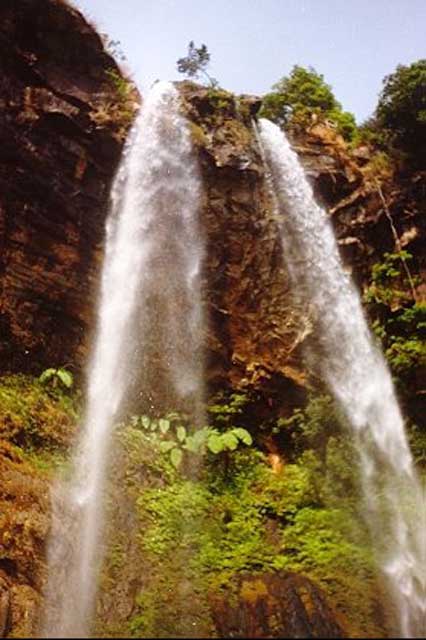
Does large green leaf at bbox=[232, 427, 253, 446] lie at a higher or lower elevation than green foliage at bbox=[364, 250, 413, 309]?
lower

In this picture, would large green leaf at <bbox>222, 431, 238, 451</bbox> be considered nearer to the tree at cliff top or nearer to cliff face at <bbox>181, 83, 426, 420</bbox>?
cliff face at <bbox>181, 83, 426, 420</bbox>

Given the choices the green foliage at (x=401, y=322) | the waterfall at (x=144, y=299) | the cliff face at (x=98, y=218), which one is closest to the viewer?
the waterfall at (x=144, y=299)

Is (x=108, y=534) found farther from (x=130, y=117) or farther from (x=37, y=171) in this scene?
(x=130, y=117)

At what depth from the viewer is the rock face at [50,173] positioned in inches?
406

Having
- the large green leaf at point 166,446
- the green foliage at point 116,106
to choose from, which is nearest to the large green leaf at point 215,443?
the large green leaf at point 166,446

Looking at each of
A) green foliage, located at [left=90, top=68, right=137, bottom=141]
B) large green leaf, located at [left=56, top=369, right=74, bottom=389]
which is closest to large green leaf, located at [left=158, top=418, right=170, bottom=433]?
large green leaf, located at [left=56, top=369, right=74, bottom=389]

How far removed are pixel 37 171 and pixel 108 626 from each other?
8.07 meters

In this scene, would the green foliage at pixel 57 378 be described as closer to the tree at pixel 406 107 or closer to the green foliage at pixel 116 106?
the green foliage at pixel 116 106

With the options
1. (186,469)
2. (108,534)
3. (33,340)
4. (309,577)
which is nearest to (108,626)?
(108,534)

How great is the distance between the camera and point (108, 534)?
775 cm

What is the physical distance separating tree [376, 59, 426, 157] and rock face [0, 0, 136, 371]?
21.1 ft

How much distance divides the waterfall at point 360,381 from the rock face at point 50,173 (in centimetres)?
401

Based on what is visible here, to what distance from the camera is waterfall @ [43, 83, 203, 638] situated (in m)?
8.88

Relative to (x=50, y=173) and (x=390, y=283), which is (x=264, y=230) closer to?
(x=390, y=283)
